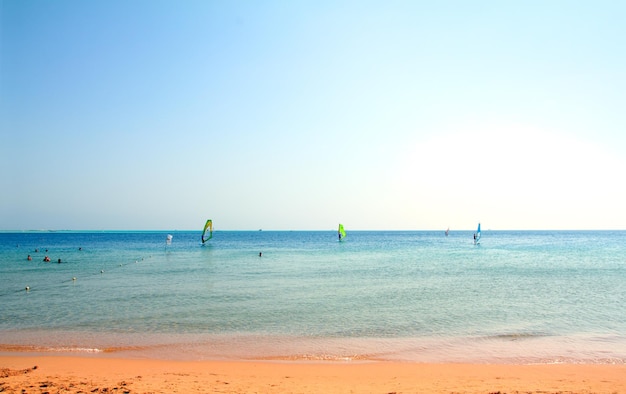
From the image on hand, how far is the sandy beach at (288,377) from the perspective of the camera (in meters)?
8.27

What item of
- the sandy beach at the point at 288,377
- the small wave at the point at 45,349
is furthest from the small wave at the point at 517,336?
the small wave at the point at 45,349

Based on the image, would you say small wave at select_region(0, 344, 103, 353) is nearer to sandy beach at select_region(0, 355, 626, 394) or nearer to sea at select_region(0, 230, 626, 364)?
sea at select_region(0, 230, 626, 364)

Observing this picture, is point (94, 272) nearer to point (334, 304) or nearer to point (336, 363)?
point (334, 304)

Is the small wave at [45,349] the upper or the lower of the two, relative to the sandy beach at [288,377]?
lower

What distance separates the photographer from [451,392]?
8148 millimetres

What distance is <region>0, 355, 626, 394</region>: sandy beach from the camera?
27.1 ft

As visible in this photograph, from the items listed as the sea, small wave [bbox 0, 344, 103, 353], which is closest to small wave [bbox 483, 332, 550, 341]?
the sea

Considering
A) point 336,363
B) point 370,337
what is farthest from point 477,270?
point 336,363

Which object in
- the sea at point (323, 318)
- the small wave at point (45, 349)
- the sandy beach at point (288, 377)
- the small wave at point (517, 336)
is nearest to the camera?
the sandy beach at point (288, 377)

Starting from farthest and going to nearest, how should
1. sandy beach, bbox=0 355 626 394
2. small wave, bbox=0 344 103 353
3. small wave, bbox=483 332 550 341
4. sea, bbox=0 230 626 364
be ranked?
small wave, bbox=483 332 550 341 → small wave, bbox=0 344 103 353 → sea, bbox=0 230 626 364 → sandy beach, bbox=0 355 626 394

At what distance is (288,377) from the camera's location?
9.39 metres

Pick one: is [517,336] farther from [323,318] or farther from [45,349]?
[45,349]

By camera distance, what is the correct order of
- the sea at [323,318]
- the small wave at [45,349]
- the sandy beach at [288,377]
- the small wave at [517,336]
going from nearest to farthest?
1. the sandy beach at [288,377]
2. the sea at [323,318]
3. the small wave at [45,349]
4. the small wave at [517,336]

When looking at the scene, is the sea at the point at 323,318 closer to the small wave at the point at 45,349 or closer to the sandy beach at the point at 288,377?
the small wave at the point at 45,349
